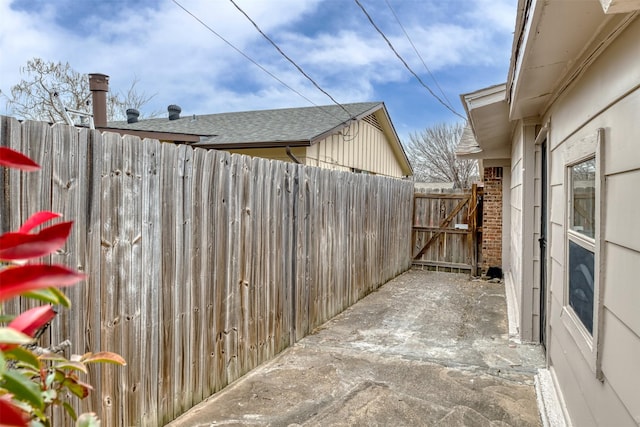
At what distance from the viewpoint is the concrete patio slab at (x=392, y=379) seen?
310 cm

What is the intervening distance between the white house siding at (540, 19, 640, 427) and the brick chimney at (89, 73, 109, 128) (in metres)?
10.5

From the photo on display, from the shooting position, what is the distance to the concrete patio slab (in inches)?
122

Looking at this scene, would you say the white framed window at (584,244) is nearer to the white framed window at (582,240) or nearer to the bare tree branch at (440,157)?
the white framed window at (582,240)

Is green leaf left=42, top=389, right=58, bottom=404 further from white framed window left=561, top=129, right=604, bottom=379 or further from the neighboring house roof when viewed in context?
the neighboring house roof

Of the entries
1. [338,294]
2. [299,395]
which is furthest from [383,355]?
[338,294]

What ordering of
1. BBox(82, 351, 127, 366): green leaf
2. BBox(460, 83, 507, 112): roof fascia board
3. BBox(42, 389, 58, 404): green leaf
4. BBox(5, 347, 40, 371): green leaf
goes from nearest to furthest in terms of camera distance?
BBox(5, 347, 40, 371): green leaf
BBox(42, 389, 58, 404): green leaf
BBox(82, 351, 127, 366): green leaf
BBox(460, 83, 507, 112): roof fascia board

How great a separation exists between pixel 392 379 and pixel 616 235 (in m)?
2.46

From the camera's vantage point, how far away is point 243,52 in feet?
29.6

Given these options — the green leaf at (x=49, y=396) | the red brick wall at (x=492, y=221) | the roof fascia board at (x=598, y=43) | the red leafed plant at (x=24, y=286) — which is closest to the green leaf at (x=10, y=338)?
the red leafed plant at (x=24, y=286)

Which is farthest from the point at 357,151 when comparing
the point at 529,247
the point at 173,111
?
the point at 529,247

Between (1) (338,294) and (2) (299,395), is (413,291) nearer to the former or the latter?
(1) (338,294)

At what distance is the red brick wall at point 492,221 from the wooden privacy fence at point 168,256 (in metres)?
5.20

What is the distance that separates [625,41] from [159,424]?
325 cm

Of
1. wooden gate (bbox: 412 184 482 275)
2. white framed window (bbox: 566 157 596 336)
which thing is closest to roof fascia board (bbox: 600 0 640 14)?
white framed window (bbox: 566 157 596 336)
